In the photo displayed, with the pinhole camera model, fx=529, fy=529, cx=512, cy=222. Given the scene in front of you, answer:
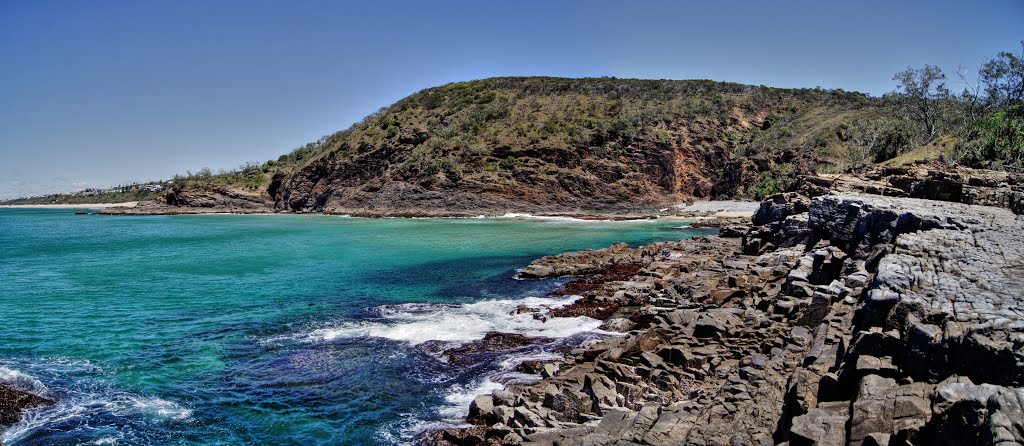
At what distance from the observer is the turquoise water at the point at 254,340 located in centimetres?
1201

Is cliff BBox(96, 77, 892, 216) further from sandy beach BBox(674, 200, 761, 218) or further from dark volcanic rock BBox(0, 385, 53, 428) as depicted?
dark volcanic rock BBox(0, 385, 53, 428)

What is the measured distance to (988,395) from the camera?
18.5 feet

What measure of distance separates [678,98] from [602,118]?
1922cm

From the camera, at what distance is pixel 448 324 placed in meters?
19.5

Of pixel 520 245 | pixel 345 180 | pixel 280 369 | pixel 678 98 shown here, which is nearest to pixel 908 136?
pixel 520 245

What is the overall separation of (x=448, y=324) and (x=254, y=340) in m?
6.57

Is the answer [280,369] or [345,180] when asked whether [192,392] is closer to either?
[280,369]

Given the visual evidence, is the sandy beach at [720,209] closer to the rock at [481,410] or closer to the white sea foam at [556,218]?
the white sea foam at [556,218]

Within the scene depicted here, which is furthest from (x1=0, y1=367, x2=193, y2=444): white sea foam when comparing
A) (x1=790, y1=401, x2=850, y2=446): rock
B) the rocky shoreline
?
(x1=790, y1=401, x2=850, y2=446): rock

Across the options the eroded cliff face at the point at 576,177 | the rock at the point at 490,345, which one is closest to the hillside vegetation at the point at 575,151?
the eroded cliff face at the point at 576,177

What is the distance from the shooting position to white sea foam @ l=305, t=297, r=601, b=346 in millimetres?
18094

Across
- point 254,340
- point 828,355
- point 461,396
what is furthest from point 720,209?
point 828,355

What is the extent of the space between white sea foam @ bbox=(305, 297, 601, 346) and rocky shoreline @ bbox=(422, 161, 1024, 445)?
67.9 inches

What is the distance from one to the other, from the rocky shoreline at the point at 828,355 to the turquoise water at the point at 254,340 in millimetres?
2609
